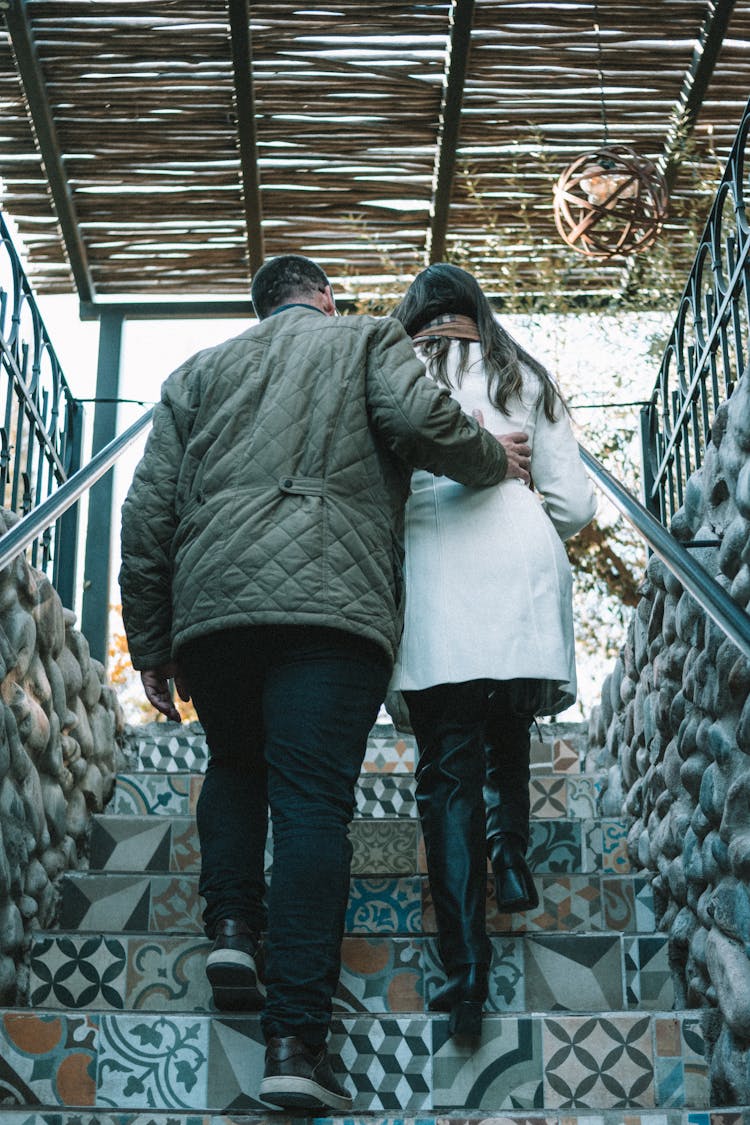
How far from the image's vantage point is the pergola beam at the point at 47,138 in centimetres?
587

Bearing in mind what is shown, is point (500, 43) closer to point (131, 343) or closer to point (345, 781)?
point (131, 343)

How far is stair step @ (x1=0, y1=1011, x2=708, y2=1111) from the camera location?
2674 mm

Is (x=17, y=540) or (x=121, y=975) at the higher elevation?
(x=17, y=540)

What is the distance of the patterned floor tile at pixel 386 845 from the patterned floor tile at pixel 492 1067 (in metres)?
0.94

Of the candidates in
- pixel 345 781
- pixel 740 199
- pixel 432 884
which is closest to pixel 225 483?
pixel 345 781

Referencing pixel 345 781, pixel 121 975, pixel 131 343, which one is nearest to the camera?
pixel 345 781

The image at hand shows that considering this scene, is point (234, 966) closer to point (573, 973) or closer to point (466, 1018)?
point (466, 1018)

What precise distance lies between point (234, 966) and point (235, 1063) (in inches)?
7.2

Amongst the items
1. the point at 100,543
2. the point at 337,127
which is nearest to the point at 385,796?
the point at 100,543

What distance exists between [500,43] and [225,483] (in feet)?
13.6

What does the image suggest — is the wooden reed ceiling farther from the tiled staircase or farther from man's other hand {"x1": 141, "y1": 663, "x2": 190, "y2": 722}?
man's other hand {"x1": 141, "y1": 663, "x2": 190, "y2": 722}

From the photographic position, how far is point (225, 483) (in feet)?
8.66

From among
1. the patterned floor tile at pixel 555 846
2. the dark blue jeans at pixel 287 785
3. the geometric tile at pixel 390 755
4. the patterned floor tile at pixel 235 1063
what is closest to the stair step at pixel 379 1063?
the patterned floor tile at pixel 235 1063

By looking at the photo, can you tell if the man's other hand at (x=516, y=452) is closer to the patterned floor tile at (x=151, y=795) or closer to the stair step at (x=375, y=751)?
the patterned floor tile at (x=151, y=795)
